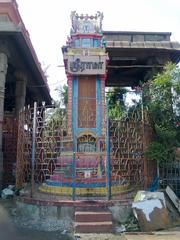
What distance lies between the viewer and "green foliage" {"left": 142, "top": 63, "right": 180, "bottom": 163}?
345 inches

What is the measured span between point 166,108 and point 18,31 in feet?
19.4

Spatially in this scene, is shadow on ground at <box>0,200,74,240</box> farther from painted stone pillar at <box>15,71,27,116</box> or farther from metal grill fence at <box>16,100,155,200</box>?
painted stone pillar at <box>15,71,27,116</box>

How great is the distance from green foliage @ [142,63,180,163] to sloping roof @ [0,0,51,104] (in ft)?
17.6

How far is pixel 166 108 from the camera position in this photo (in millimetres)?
9164

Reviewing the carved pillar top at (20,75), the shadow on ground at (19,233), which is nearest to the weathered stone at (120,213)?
the shadow on ground at (19,233)

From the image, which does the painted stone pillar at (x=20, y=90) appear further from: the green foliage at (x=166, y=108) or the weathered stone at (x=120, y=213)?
the weathered stone at (x=120, y=213)

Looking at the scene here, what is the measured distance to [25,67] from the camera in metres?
15.4

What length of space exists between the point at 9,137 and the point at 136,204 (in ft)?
23.2

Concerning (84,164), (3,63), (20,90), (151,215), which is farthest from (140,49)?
(151,215)

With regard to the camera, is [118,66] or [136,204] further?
[118,66]

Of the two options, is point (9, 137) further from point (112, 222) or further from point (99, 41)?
point (112, 222)

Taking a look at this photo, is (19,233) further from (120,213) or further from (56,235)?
(120,213)

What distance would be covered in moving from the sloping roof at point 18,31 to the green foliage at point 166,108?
5.36 meters

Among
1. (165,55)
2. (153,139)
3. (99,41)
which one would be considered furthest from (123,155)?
(165,55)
